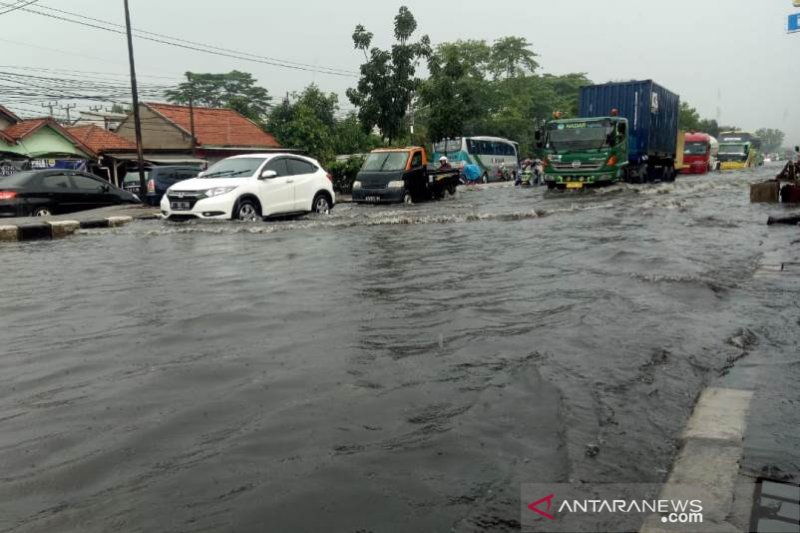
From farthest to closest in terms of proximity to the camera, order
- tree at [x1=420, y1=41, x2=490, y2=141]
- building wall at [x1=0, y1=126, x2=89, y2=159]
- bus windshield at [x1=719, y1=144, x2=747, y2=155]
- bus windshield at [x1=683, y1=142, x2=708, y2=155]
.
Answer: bus windshield at [x1=719, y1=144, x2=747, y2=155] < bus windshield at [x1=683, y1=142, x2=708, y2=155] < tree at [x1=420, y1=41, x2=490, y2=141] < building wall at [x1=0, y1=126, x2=89, y2=159]

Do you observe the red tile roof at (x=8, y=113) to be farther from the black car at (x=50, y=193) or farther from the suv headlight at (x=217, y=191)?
the suv headlight at (x=217, y=191)

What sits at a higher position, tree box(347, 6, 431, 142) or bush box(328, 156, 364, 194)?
tree box(347, 6, 431, 142)

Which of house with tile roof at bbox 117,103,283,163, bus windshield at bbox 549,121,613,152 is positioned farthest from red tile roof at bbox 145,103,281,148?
bus windshield at bbox 549,121,613,152

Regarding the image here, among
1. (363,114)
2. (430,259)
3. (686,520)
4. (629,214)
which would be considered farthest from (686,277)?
(363,114)

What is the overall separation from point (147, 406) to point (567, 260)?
20.7ft

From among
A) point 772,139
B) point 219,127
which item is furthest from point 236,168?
point 772,139

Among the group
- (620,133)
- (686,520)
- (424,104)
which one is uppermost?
(424,104)

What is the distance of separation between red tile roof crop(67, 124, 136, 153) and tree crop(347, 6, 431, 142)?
14.9 m

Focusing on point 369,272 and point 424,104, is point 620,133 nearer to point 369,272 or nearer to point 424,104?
point 424,104

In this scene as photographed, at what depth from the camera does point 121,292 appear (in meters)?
7.04

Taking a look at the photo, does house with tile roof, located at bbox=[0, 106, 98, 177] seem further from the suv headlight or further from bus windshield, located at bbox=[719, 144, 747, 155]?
bus windshield, located at bbox=[719, 144, 747, 155]

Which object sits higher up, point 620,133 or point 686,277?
point 620,133

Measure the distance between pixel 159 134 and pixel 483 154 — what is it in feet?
67.5

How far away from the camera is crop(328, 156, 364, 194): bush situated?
26656 millimetres
